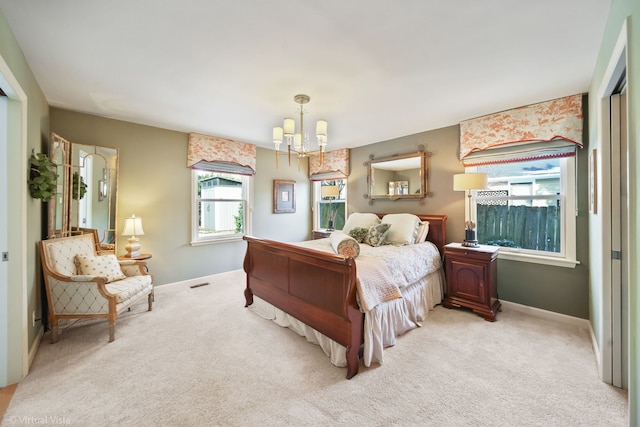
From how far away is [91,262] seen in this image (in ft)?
9.03

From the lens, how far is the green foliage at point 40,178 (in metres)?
2.17

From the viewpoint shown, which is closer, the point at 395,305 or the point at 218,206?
the point at 395,305

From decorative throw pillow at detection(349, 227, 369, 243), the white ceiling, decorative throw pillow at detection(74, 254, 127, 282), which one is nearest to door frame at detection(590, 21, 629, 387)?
the white ceiling

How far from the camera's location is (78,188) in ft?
10.1

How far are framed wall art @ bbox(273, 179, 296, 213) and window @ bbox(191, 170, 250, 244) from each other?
595mm

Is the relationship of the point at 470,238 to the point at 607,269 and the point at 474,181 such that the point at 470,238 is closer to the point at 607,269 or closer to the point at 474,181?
the point at 474,181

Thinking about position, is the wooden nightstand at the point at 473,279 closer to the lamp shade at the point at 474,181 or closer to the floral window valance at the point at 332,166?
the lamp shade at the point at 474,181

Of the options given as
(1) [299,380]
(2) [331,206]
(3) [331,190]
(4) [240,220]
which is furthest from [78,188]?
(2) [331,206]

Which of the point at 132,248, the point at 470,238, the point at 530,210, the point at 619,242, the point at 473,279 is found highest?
the point at 530,210

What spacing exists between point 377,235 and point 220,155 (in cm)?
299

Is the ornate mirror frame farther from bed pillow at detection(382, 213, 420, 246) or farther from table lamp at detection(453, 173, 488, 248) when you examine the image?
table lamp at detection(453, 173, 488, 248)

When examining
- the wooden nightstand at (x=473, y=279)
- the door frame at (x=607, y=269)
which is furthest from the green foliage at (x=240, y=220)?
the door frame at (x=607, y=269)

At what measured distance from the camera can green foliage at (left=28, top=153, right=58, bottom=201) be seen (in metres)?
2.17

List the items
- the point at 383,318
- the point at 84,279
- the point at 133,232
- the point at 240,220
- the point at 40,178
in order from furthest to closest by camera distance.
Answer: the point at 240,220, the point at 133,232, the point at 84,279, the point at 383,318, the point at 40,178
